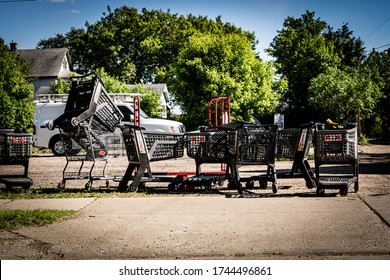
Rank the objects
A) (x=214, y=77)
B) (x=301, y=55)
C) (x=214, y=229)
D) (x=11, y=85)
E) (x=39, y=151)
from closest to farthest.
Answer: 1. (x=214, y=229)
2. (x=11, y=85)
3. (x=301, y=55)
4. (x=39, y=151)
5. (x=214, y=77)

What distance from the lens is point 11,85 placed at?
7086mm

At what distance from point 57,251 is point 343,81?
21.3 m

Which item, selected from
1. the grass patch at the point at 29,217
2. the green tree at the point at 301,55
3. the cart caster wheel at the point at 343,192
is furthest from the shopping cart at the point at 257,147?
the grass patch at the point at 29,217

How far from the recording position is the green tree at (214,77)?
29.2 metres

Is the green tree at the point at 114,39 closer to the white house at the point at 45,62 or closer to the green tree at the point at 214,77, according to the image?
the white house at the point at 45,62

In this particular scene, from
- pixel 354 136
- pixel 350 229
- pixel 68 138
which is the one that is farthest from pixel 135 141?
pixel 350 229

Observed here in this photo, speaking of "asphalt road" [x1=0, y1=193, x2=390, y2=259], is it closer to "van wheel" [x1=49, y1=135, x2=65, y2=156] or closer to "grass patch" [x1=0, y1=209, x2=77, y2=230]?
"grass patch" [x1=0, y1=209, x2=77, y2=230]

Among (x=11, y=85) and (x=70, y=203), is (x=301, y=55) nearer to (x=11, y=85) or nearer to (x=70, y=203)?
(x=11, y=85)

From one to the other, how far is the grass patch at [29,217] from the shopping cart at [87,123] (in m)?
2.14

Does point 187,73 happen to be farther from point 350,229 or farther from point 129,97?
point 350,229

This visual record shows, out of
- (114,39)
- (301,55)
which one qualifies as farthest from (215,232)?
(301,55)

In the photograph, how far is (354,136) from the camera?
7047 mm

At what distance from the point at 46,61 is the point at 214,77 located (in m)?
18.6

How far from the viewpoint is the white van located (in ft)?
58.5
